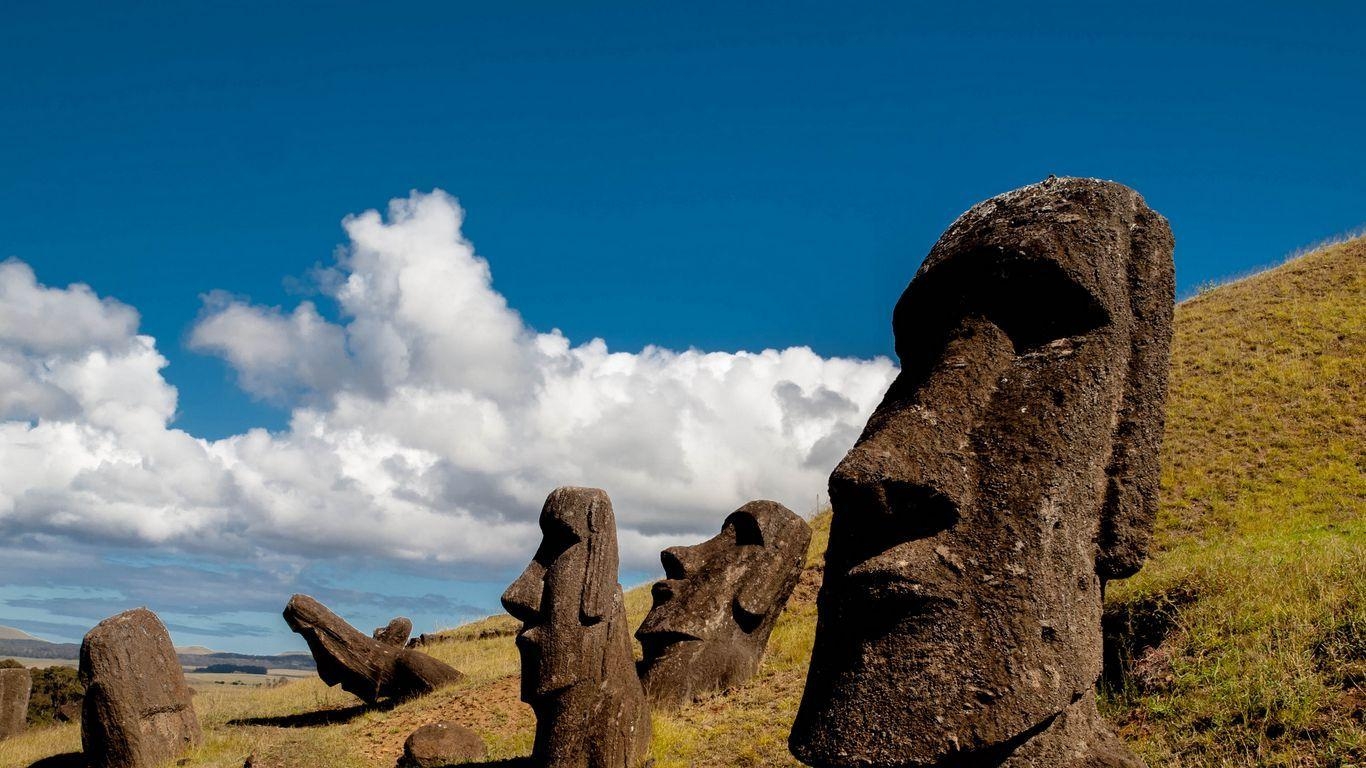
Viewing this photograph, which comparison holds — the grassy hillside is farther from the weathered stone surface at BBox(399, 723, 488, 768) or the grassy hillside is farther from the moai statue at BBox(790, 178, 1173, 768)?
the moai statue at BBox(790, 178, 1173, 768)

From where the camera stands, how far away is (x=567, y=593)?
994cm

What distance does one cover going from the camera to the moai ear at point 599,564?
992cm

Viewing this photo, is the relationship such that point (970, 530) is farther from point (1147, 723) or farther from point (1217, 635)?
point (1217, 635)

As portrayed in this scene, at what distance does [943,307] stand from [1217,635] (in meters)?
5.19

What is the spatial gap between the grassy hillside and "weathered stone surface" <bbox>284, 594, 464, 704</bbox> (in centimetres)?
57

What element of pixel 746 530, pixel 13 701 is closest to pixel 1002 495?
pixel 746 530

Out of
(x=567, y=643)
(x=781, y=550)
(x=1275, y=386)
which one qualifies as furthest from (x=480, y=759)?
(x=1275, y=386)

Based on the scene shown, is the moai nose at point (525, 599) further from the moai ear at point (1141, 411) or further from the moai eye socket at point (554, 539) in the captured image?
the moai ear at point (1141, 411)

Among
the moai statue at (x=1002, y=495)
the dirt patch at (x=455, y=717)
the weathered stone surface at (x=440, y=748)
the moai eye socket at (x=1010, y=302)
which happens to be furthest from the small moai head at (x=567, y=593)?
the moai eye socket at (x=1010, y=302)

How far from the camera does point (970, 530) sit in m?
4.15

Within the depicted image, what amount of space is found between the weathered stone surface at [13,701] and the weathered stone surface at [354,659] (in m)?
7.17

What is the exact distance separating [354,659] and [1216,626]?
1342 centimetres

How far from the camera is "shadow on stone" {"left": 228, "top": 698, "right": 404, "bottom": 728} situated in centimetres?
1683

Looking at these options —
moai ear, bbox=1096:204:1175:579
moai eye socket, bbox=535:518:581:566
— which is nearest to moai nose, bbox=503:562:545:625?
moai eye socket, bbox=535:518:581:566
